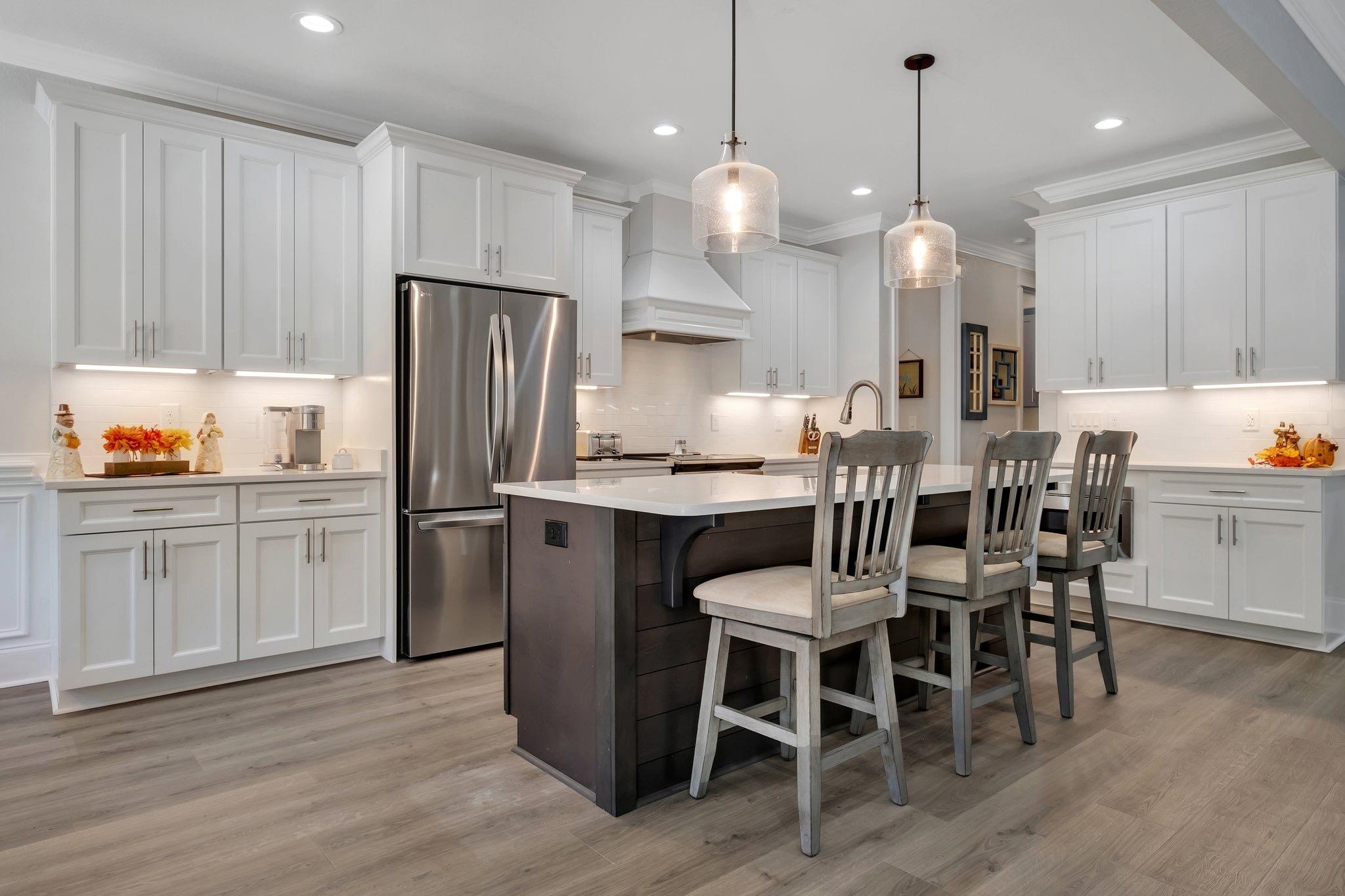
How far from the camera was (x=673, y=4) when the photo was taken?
3025 millimetres

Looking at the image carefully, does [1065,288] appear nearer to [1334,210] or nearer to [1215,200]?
[1215,200]

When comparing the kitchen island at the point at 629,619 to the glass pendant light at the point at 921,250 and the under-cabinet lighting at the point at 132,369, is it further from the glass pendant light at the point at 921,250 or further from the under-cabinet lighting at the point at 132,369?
the under-cabinet lighting at the point at 132,369

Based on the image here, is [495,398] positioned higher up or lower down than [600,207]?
lower down

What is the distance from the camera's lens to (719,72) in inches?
141

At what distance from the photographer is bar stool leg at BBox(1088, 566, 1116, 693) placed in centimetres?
319

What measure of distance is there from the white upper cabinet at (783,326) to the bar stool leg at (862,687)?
3.15 metres

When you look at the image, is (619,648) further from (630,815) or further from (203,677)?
(203,677)

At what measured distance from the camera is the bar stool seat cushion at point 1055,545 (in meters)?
3.03

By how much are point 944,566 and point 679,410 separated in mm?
3264

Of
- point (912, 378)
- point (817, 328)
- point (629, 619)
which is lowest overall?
point (629, 619)

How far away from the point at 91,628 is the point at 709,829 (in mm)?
2523

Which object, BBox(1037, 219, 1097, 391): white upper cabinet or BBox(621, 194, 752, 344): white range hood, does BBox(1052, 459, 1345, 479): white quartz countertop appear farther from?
BBox(621, 194, 752, 344): white range hood

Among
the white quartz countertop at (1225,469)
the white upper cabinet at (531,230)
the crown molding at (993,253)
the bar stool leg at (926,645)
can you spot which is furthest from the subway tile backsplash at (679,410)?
the bar stool leg at (926,645)

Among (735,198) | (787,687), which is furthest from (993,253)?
(787,687)
